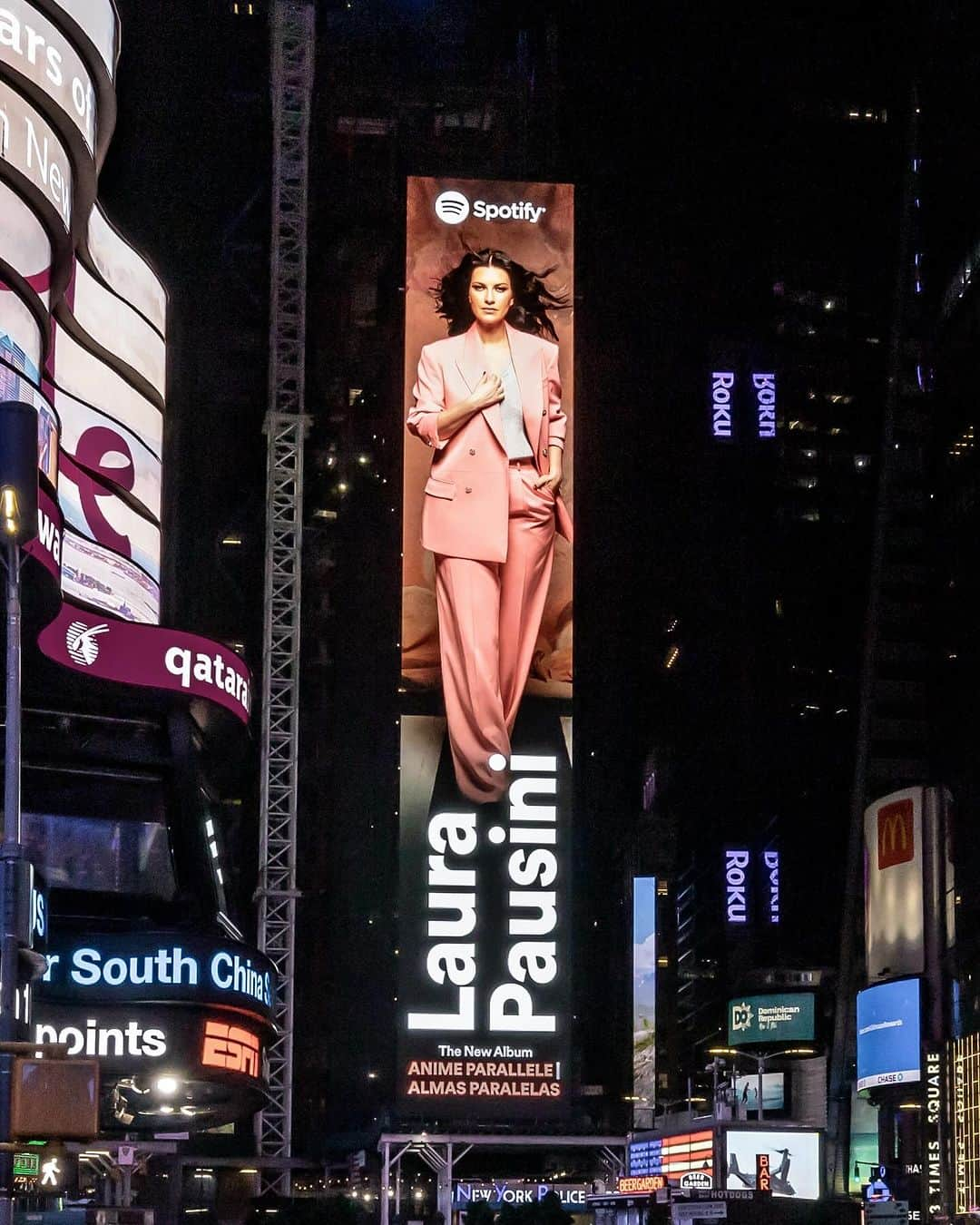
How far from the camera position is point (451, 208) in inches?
2223

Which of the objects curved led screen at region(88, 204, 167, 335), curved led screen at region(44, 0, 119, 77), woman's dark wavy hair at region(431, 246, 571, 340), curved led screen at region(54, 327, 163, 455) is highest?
woman's dark wavy hair at region(431, 246, 571, 340)

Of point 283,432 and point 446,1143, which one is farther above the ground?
point 283,432

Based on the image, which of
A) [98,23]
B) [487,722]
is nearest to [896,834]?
[487,722]

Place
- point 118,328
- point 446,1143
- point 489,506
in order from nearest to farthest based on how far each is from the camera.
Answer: point 118,328
point 489,506
point 446,1143

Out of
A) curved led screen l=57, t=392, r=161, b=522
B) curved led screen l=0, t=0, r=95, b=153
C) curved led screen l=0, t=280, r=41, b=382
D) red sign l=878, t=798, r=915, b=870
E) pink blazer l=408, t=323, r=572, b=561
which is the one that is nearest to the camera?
curved led screen l=0, t=280, r=41, b=382

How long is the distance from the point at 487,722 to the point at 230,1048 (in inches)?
1049

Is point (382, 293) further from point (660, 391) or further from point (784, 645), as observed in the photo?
point (784, 645)

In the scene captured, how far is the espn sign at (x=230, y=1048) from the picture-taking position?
27578 mm

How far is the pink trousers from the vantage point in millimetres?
54375

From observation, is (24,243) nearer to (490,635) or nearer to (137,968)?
(137,968)

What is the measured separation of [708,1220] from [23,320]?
2046 centimetres

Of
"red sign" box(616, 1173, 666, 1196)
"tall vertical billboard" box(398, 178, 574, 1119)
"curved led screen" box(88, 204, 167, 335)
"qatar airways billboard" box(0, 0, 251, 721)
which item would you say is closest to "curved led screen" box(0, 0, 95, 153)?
"qatar airways billboard" box(0, 0, 251, 721)

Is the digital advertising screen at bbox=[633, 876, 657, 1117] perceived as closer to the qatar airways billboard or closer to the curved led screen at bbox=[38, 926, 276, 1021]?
the qatar airways billboard

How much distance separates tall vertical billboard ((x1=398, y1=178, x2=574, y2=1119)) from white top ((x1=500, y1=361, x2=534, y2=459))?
0.04 meters
